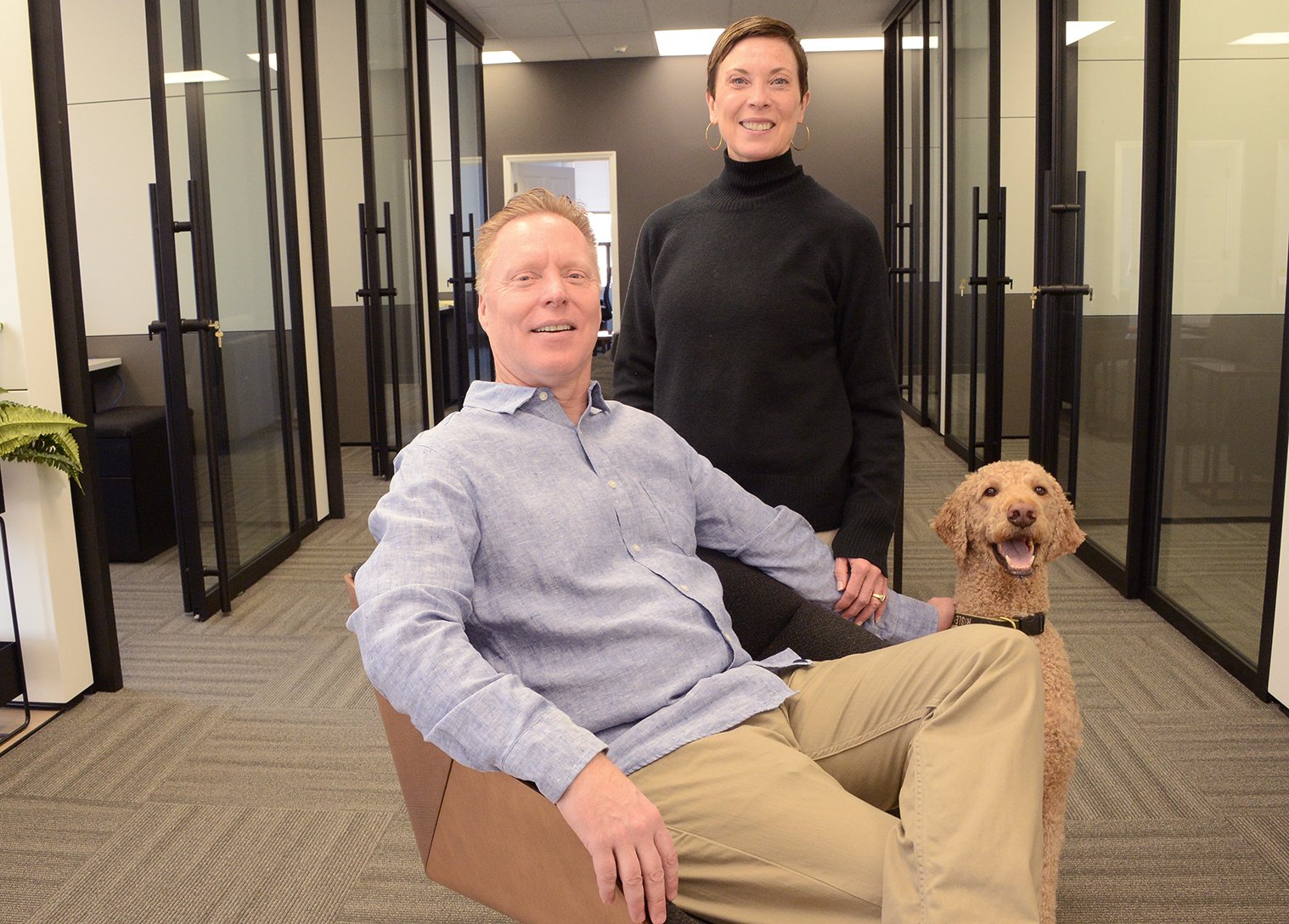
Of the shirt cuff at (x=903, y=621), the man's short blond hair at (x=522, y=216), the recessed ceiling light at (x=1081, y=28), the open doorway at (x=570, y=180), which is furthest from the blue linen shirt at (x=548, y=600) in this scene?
the open doorway at (x=570, y=180)

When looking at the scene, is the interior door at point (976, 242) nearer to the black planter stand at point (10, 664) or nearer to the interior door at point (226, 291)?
the interior door at point (226, 291)

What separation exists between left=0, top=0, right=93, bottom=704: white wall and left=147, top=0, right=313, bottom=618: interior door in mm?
628

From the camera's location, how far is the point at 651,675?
1.29 metres

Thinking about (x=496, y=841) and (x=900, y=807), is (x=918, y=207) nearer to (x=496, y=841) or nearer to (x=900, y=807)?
(x=900, y=807)

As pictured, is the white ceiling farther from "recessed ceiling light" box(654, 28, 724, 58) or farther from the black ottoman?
the black ottoman

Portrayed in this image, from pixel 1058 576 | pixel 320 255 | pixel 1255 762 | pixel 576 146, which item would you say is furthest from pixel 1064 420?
pixel 576 146

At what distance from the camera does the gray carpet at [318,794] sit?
1.96 meters

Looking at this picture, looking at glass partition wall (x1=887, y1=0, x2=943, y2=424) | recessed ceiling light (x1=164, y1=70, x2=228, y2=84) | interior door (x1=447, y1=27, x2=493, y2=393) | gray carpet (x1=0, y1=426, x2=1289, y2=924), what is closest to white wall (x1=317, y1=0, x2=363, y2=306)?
interior door (x1=447, y1=27, x2=493, y2=393)

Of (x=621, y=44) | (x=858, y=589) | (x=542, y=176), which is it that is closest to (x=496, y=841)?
(x=858, y=589)

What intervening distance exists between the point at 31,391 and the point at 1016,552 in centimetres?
223

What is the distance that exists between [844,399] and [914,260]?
221 inches

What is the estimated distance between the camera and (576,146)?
9602 millimetres

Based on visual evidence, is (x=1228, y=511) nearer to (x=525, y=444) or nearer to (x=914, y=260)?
(x=525, y=444)

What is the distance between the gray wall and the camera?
9492 mm
